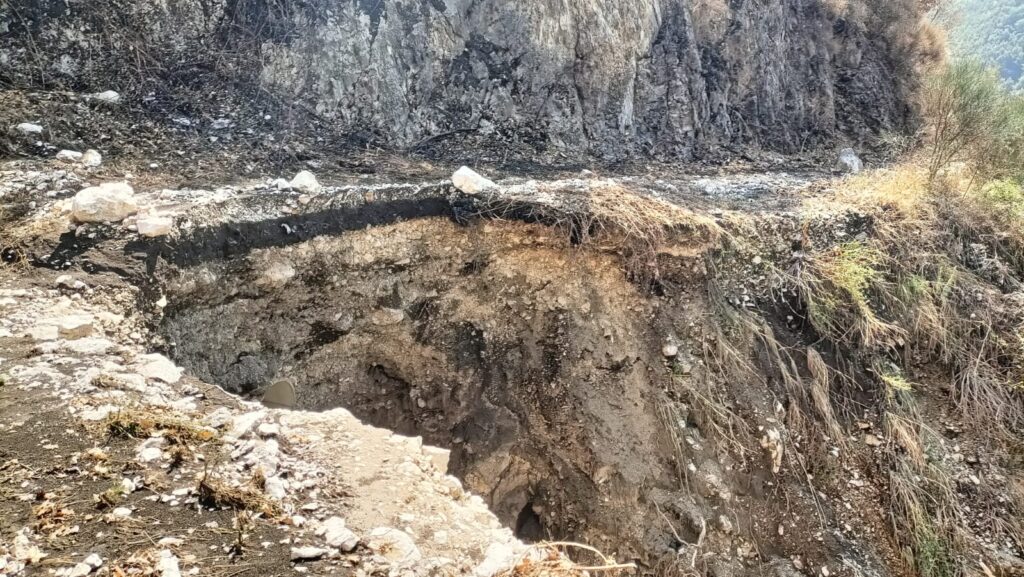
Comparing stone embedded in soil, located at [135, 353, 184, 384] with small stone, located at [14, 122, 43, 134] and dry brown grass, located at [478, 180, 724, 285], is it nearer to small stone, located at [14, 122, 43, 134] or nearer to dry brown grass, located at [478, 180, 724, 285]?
dry brown grass, located at [478, 180, 724, 285]

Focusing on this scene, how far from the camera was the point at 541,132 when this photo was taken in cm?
689

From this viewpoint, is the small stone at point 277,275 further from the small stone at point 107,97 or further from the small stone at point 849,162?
the small stone at point 849,162

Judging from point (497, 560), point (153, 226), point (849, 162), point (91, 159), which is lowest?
point (497, 560)

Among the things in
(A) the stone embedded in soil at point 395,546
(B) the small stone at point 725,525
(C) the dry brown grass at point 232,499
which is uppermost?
(C) the dry brown grass at point 232,499

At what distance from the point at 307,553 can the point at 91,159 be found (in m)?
4.06

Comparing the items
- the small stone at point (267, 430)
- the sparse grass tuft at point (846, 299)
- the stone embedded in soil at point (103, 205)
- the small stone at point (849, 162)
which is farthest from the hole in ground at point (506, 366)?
the small stone at point (849, 162)

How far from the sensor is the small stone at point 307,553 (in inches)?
77.0

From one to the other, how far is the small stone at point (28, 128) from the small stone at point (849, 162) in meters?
9.24

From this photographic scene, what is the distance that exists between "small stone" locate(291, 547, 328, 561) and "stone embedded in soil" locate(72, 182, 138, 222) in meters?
2.83

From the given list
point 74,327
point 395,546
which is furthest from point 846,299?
point 74,327

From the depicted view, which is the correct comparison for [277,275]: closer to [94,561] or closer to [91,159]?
[91,159]

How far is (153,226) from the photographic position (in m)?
3.66

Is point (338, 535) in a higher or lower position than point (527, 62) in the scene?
lower

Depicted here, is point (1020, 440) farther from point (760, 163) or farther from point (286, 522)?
point (286, 522)
